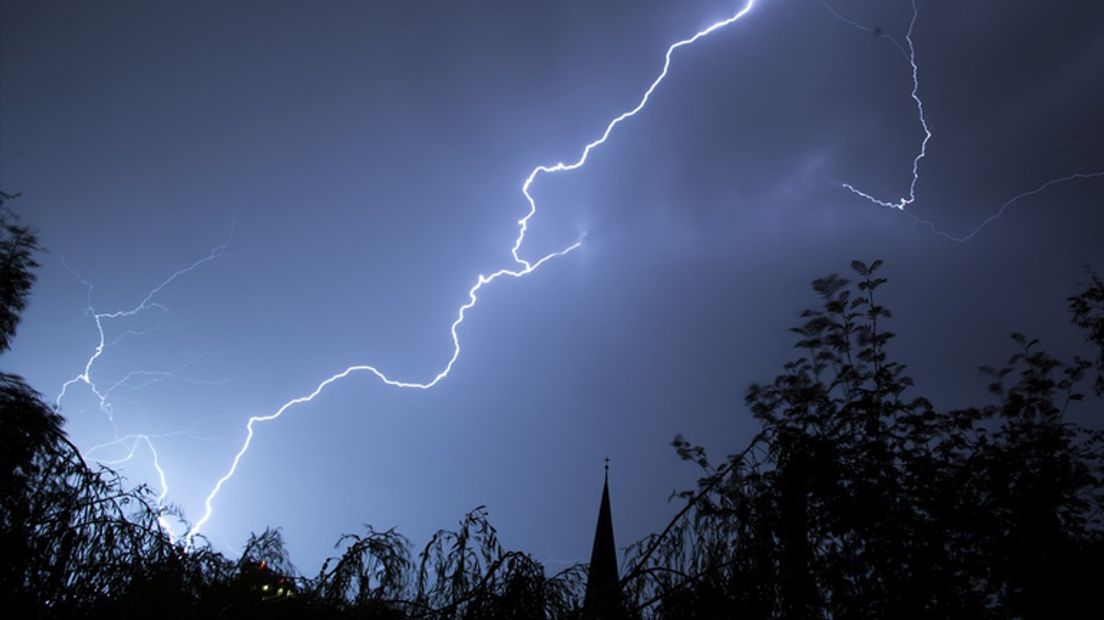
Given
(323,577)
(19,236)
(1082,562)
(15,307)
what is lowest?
(323,577)

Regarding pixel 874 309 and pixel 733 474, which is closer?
pixel 733 474

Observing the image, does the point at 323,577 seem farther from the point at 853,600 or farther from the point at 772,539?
the point at 853,600

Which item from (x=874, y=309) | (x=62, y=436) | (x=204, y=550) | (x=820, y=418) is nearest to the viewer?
(x=204, y=550)

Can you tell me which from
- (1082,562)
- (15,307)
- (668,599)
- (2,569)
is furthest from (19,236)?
(1082,562)

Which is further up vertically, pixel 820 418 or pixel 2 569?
pixel 820 418

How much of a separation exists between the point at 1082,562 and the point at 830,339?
2.98 meters

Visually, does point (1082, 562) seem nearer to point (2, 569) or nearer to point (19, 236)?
point (2, 569)

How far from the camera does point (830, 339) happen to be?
5.66 m

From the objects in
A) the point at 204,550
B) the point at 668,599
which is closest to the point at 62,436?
the point at 204,550

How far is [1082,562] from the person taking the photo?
9.32 feet

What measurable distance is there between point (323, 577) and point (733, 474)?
264 cm

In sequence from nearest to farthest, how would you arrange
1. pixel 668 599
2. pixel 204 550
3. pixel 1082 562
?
pixel 1082 562
pixel 668 599
pixel 204 550

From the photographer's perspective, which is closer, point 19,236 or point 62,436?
point 62,436

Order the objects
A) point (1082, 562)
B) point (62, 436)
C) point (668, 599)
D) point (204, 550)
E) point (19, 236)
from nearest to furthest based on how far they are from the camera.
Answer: point (1082, 562), point (668, 599), point (204, 550), point (62, 436), point (19, 236)
